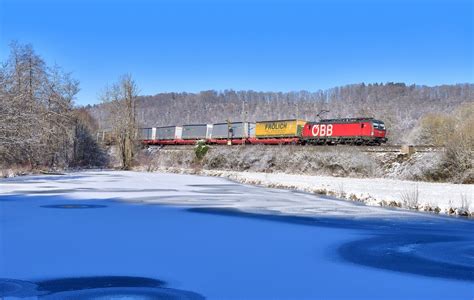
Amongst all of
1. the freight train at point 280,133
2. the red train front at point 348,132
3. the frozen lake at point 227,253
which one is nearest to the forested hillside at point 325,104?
the freight train at point 280,133

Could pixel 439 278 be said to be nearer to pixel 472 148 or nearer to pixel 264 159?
pixel 472 148

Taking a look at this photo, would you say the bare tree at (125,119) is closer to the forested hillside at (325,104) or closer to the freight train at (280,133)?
the freight train at (280,133)

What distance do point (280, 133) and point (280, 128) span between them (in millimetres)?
521

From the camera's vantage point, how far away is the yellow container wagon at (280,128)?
47.0m

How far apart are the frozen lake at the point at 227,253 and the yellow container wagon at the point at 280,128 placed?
33109 millimetres

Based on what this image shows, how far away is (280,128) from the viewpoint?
48656mm

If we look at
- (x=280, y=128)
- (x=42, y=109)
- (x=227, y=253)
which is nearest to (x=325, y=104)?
(x=280, y=128)

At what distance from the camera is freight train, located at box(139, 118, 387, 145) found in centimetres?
4094

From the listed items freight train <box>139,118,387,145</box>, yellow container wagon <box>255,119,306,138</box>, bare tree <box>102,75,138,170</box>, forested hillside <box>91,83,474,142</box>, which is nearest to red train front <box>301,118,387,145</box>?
freight train <box>139,118,387,145</box>

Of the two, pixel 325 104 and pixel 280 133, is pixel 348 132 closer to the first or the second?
pixel 280 133

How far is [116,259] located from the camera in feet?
24.8

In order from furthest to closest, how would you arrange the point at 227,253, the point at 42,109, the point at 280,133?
the point at 280,133 → the point at 42,109 → the point at 227,253

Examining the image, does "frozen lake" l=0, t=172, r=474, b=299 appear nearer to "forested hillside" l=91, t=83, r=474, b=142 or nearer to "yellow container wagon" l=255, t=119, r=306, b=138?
"yellow container wagon" l=255, t=119, r=306, b=138

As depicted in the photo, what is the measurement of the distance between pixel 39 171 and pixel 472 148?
94.8 ft
